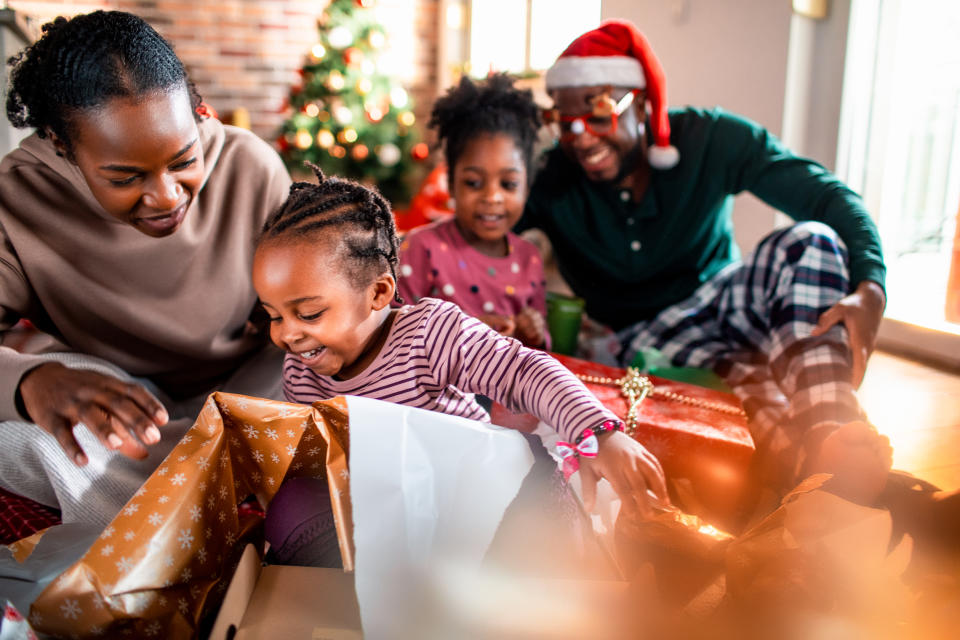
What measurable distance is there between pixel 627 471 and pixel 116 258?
0.85m

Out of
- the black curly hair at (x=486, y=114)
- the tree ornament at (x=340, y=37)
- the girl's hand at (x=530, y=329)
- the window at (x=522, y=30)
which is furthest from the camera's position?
the tree ornament at (x=340, y=37)

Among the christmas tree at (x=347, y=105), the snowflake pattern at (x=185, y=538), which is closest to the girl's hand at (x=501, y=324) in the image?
the snowflake pattern at (x=185, y=538)

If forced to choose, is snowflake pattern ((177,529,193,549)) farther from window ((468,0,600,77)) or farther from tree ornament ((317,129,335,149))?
tree ornament ((317,129,335,149))

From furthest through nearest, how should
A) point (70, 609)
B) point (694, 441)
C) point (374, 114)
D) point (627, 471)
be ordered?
point (374, 114)
point (694, 441)
point (627, 471)
point (70, 609)

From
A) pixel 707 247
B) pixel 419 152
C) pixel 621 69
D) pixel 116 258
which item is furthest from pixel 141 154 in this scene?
pixel 419 152

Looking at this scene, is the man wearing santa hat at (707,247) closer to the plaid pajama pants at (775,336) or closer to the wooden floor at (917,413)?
the plaid pajama pants at (775,336)

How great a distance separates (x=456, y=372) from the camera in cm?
88

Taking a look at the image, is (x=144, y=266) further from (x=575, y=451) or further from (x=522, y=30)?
(x=522, y=30)

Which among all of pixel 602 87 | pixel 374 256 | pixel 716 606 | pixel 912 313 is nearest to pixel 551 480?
pixel 716 606

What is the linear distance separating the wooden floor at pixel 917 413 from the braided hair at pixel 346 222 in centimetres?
89

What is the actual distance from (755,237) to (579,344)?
0.98m

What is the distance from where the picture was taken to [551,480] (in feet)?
2.77

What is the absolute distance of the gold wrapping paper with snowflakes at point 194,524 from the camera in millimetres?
670

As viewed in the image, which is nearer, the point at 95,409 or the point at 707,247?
the point at 95,409
